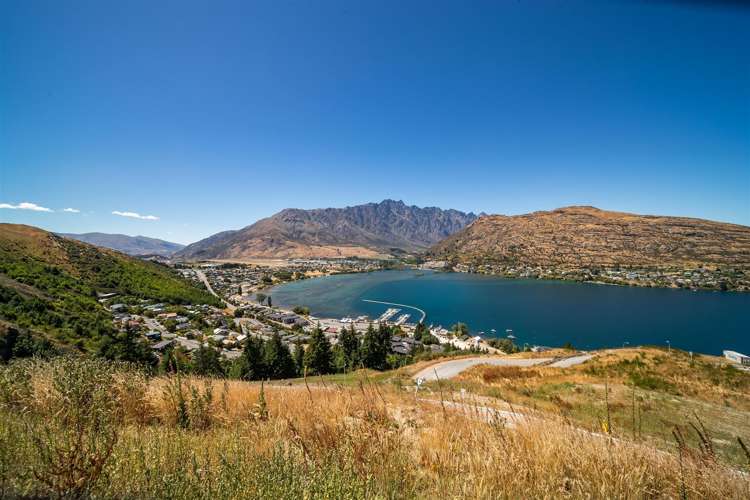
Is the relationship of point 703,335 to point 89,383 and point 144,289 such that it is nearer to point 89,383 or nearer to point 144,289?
point 89,383

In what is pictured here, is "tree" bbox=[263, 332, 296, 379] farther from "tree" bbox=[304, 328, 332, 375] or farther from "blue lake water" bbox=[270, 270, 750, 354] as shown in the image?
"blue lake water" bbox=[270, 270, 750, 354]

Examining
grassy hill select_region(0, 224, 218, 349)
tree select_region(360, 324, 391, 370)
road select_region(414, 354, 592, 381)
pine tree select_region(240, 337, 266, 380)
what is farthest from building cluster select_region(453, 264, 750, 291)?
grassy hill select_region(0, 224, 218, 349)

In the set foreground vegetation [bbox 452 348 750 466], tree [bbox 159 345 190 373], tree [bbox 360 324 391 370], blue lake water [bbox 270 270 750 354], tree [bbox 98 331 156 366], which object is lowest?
blue lake water [bbox 270 270 750 354]

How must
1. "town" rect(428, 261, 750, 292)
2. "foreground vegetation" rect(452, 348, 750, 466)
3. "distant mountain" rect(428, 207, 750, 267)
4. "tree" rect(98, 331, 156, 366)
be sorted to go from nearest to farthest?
1. "foreground vegetation" rect(452, 348, 750, 466)
2. "tree" rect(98, 331, 156, 366)
3. "town" rect(428, 261, 750, 292)
4. "distant mountain" rect(428, 207, 750, 267)

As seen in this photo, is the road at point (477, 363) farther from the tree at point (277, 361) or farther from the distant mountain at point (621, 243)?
the distant mountain at point (621, 243)

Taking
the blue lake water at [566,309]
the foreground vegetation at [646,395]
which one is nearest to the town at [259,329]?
the blue lake water at [566,309]

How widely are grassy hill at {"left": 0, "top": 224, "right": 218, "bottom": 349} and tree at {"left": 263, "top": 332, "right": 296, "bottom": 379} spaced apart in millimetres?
20077

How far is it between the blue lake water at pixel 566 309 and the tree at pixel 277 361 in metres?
46.5

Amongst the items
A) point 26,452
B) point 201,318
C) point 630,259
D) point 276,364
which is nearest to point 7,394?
point 26,452

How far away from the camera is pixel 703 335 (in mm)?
58625

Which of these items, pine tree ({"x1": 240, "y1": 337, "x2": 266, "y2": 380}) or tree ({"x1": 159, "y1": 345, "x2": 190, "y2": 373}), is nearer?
tree ({"x1": 159, "y1": 345, "x2": 190, "y2": 373})

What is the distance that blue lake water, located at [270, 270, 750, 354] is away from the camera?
2338 inches

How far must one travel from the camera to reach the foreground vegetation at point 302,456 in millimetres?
1797

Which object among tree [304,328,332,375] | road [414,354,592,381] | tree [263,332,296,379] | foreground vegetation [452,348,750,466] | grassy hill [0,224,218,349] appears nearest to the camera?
foreground vegetation [452,348,750,466]
